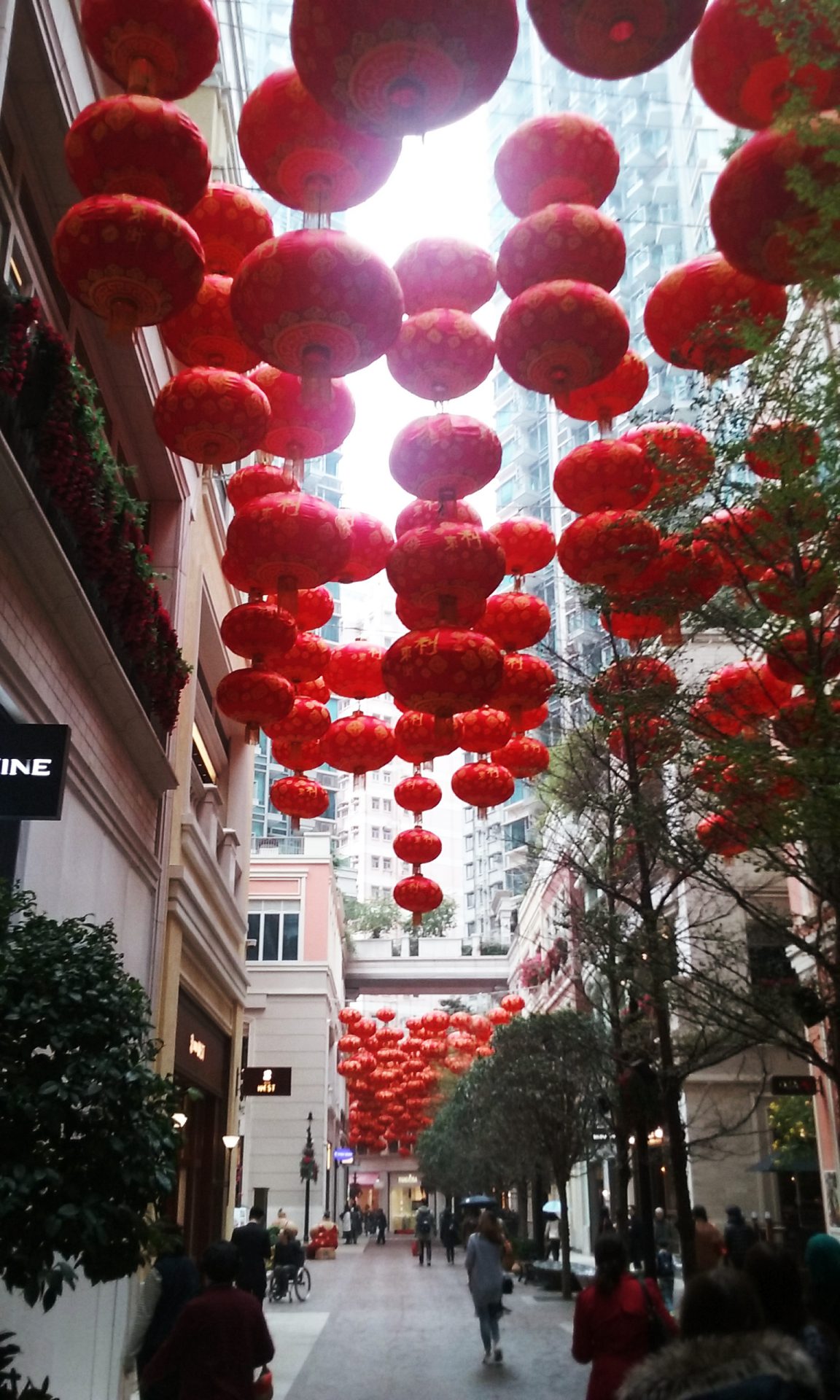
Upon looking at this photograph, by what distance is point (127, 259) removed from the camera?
5527 millimetres

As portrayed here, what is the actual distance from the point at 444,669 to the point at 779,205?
3.32 m

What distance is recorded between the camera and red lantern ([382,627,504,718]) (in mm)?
7660

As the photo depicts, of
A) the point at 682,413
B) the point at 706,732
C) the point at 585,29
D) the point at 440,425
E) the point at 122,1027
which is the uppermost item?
the point at 682,413

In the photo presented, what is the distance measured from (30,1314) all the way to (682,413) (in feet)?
71.2

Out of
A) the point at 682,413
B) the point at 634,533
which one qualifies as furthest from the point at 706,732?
the point at 682,413

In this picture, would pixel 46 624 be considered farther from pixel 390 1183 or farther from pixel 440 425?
pixel 390 1183

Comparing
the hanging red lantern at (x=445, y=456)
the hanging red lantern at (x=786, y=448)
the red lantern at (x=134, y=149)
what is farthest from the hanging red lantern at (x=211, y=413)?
the hanging red lantern at (x=786, y=448)

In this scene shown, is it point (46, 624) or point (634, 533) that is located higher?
point (634, 533)

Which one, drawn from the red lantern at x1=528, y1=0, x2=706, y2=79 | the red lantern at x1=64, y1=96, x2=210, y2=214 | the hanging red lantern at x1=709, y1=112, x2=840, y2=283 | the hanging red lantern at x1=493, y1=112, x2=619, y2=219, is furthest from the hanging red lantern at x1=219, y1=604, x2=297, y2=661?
the red lantern at x1=528, y1=0, x2=706, y2=79

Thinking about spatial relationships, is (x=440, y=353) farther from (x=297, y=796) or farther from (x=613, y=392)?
(x=297, y=796)

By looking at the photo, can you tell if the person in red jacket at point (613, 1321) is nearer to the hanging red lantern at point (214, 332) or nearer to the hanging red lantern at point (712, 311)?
the hanging red lantern at point (712, 311)

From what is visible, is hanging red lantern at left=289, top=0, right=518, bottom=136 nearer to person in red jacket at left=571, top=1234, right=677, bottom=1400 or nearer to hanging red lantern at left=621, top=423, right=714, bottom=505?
hanging red lantern at left=621, top=423, right=714, bottom=505

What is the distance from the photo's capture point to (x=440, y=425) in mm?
7598

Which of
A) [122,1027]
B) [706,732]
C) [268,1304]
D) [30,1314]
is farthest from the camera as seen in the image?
[268,1304]
